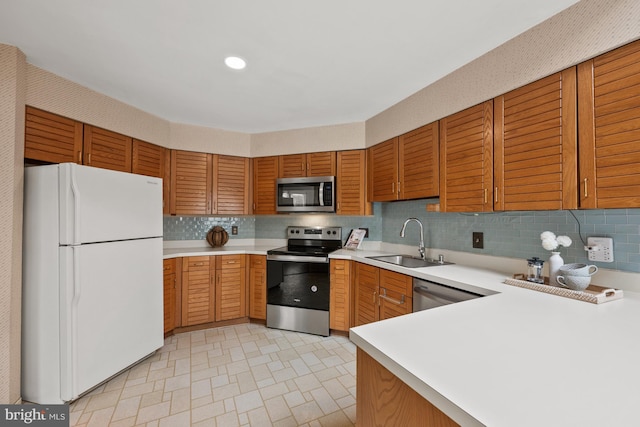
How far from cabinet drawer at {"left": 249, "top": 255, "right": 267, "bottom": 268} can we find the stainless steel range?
80 mm

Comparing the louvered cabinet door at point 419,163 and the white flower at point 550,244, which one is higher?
the louvered cabinet door at point 419,163

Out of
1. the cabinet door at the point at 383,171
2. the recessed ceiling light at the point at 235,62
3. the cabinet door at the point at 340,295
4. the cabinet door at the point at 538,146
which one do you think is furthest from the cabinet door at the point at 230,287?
the cabinet door at the point at 538,146

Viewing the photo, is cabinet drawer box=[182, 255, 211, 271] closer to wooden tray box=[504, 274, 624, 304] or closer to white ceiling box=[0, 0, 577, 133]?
white ceiling box=[0, 0, 577, 133]

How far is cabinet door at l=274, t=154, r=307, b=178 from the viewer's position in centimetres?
326

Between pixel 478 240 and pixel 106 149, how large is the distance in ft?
10.6

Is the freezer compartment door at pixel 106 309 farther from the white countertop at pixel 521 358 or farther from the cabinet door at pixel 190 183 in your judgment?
the white countertop at pixel 521 358

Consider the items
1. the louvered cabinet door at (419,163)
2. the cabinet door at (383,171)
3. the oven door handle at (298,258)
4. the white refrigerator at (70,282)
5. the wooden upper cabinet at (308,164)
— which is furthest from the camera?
the wooden upper cabinet at (308,164)

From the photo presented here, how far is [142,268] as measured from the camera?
2287mm

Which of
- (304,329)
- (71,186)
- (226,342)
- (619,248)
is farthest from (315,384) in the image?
(71,186)

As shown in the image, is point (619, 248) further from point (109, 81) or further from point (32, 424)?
point (109, 81)

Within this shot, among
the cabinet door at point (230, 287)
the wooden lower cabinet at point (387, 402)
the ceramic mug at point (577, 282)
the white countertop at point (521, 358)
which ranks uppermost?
the ceramic mug at point (577, 282)

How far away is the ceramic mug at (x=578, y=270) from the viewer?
1354mm

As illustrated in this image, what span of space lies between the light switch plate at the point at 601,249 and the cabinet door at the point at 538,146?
0.29 m

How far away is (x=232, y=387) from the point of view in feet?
6.57
